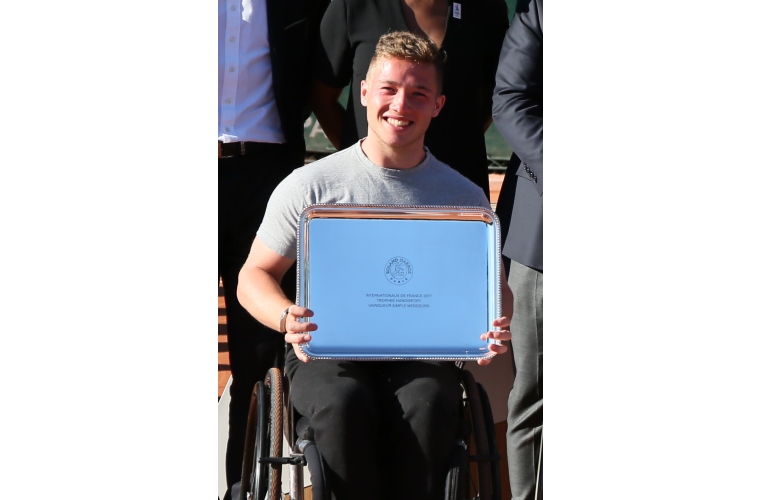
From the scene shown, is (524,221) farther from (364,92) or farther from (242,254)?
(242,254)

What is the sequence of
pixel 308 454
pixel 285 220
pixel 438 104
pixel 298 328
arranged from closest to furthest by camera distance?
pixel 308 454 → pixel 298 328 → pixel 285 220 → pixel 438 104

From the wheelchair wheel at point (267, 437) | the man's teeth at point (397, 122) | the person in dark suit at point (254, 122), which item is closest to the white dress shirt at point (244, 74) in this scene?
the person in dark suit at point (254, 122)

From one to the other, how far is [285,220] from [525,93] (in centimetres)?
71

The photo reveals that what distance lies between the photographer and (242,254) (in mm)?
2465

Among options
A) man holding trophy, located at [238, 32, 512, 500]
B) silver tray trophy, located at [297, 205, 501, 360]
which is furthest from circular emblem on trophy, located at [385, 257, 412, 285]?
man holding trophy, located at [238, 32, 512, 500]

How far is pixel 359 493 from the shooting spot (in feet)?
6.50

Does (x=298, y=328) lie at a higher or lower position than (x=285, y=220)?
lower

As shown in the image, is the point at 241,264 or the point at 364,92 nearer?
the point at 364,92

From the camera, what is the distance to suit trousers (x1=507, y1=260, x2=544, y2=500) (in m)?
2.46

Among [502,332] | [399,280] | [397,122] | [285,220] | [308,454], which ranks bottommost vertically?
[308,454]

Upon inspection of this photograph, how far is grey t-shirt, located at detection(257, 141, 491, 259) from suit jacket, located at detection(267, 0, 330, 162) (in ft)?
0.87

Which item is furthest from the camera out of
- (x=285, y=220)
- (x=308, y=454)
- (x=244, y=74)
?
(x=244, y=74)

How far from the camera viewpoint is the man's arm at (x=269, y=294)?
2.09 metres

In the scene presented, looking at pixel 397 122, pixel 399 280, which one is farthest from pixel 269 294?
pixel 397 122
